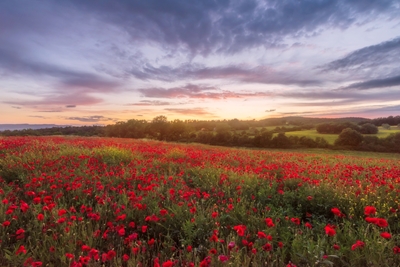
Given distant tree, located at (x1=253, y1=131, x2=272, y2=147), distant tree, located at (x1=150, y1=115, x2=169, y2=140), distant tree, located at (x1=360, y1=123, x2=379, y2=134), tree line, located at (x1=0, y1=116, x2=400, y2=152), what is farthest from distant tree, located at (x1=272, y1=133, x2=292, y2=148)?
distant tree, located at (x1=150, y1=115, x2=169, y2=140)

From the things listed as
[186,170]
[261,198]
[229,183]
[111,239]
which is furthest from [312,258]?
[186,170]

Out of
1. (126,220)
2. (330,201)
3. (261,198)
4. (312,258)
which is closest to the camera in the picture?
(312,258)

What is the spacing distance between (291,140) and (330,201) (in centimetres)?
4477

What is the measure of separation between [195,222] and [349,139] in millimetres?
48367

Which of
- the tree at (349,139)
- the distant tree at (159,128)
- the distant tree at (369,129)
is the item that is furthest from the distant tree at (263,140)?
the distant tree at (159,128)

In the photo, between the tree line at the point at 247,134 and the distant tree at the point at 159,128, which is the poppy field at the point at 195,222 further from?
the distant tree at the point at 159,128

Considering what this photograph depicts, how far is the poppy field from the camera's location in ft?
8.98

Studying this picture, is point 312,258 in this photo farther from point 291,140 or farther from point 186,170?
point 291,140

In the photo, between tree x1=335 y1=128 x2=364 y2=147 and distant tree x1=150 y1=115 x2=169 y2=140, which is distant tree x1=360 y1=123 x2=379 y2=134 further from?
distant tree x1=150 y1=115 x2=169 y2=140

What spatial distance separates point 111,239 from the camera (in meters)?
3.35

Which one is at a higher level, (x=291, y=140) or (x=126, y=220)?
(x=126, y=220)

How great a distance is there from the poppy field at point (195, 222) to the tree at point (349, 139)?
41576 mm

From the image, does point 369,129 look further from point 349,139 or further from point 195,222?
point 195,222

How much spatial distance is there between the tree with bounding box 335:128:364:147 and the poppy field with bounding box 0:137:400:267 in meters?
41.6
